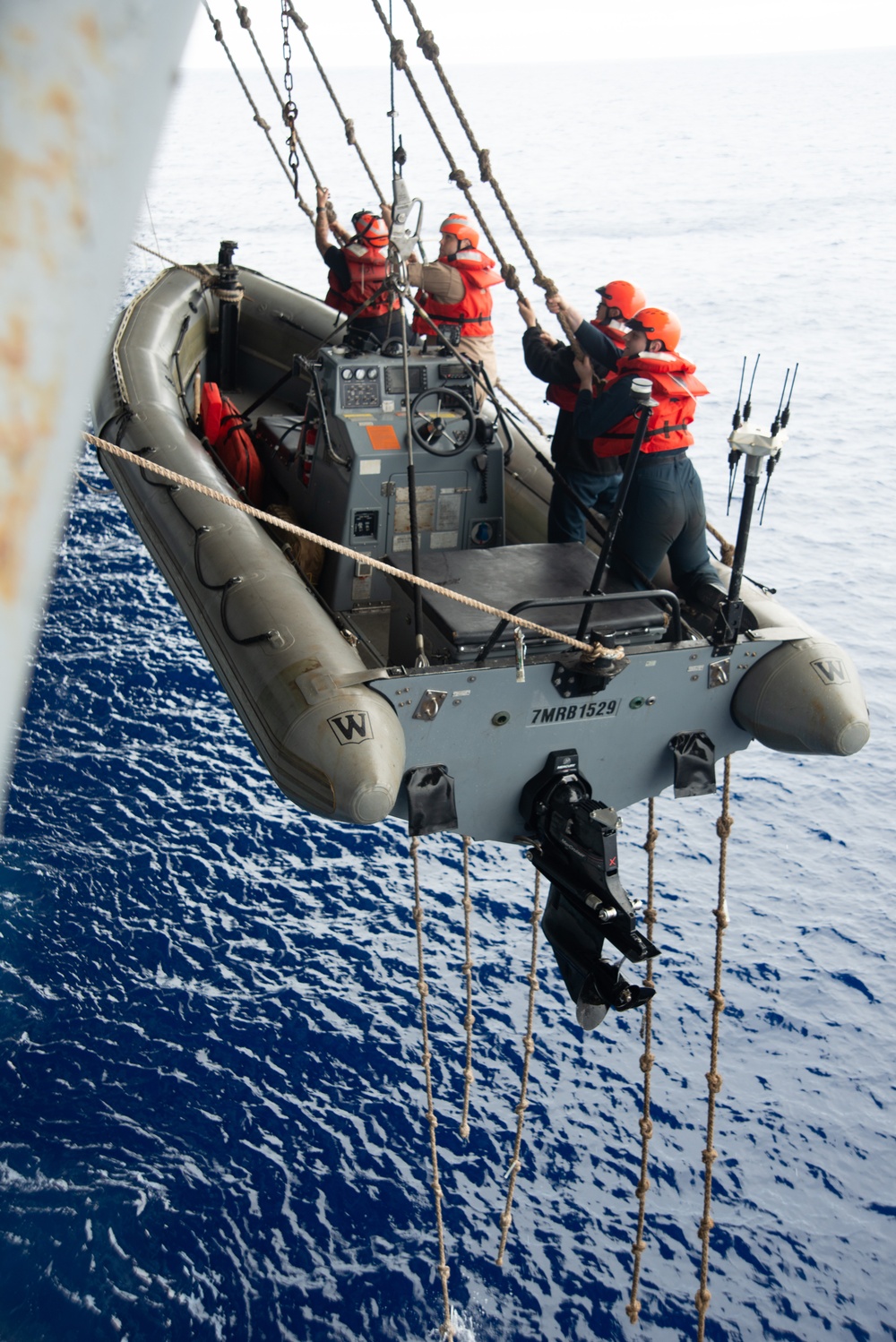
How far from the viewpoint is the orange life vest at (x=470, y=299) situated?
6133 mm

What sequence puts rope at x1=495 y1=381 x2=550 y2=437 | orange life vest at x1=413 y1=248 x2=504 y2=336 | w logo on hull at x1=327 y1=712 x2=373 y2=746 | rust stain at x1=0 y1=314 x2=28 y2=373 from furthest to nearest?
orange life vest at x1=413 y1=248 x2=504 y2=336 < rope at x1=495 y1=381 x2=550 y2=437 < w logo on hull at x1=327 y1=712 x2=373 y2=746 < rust stain at x1=0 y1=314 x2=28 y2=373

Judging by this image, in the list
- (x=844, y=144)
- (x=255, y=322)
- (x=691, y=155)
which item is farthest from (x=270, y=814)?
(x=844, y=144)

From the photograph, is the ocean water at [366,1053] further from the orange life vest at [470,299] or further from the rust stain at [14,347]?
the rust stain at [14,347]

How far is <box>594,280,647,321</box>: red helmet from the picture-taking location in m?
4.91

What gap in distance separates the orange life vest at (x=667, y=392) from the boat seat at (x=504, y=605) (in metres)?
0.57

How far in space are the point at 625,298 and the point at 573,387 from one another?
0.44 meters

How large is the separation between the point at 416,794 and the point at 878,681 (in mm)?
8335

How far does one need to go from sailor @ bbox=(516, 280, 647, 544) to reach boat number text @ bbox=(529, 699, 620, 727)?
3.24 feet

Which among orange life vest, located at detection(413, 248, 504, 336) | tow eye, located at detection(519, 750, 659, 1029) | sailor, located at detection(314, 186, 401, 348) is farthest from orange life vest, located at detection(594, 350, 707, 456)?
sailor, located at detection(314, 186, 401, 348)

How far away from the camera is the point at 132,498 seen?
570 cm

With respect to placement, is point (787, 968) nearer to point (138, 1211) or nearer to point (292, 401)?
point (138, 1211)

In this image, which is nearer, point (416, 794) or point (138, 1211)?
point (416, 794)

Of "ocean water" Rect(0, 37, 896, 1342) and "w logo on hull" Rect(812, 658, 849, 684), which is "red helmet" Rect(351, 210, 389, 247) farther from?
"ocean water" Rect(0, 37, 896, 1342)

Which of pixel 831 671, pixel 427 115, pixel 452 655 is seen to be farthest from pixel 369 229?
pixel 831 671
